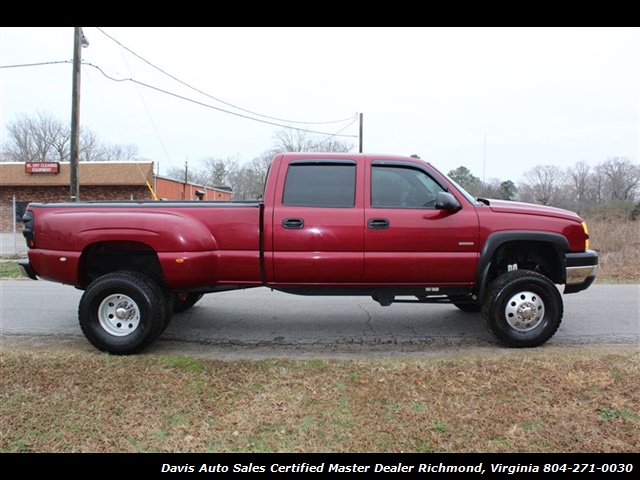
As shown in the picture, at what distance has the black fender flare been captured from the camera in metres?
4.26

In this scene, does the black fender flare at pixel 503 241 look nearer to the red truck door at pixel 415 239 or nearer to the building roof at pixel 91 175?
the red truck door at pixel 415 239

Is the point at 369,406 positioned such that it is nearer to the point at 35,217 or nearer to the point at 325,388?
the point at 325,388

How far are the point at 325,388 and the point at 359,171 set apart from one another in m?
2.22

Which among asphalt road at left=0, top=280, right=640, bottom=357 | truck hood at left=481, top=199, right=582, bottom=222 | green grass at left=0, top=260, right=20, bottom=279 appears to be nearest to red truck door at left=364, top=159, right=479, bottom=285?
truck hood at left=481, top=199, right=582, bottom=222

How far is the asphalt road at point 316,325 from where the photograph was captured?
459 cm

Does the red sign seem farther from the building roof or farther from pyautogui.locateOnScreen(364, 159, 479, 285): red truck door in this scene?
pyautogui.locateOnScreen(364, 159, 479, 285): red truck door

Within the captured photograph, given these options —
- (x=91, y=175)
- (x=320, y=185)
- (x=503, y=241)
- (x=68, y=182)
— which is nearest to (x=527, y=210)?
(x=503, y=241)

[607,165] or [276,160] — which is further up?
[607,165]

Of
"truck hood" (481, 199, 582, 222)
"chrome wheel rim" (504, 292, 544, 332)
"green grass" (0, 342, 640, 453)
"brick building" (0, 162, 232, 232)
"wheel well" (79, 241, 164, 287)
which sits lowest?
"green grass" (0, 342, 640, 453)

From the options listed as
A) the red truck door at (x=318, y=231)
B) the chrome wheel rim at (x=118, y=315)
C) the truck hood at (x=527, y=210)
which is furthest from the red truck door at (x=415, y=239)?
the chrome wheel rim at (x=118, y=315)

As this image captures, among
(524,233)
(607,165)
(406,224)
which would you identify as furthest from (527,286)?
(607,165)

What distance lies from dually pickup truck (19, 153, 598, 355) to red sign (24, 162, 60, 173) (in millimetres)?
25560

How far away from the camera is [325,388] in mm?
3398

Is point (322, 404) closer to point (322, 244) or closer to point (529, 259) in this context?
point (322, 244)
